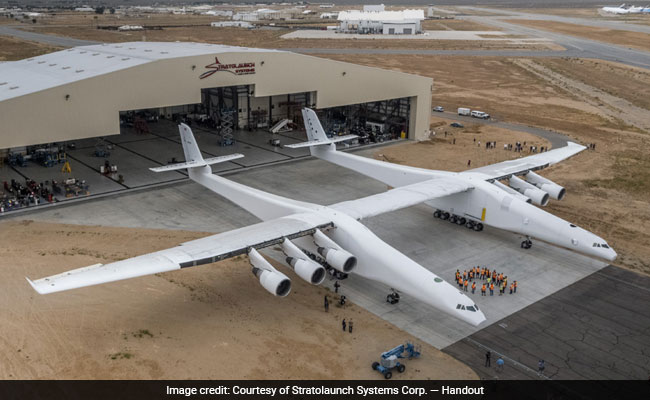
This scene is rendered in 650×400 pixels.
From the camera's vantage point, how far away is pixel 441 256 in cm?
3553

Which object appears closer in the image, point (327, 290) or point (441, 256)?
point (327, 290)

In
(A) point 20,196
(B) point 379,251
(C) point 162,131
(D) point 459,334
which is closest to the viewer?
(D) point 459,334

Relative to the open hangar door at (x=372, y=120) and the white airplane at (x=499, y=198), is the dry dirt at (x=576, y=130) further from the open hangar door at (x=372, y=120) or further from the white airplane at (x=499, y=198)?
the open hangar door at (x=372, y=120)

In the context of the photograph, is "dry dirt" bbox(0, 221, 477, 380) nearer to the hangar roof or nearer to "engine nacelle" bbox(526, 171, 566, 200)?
the hangar roof

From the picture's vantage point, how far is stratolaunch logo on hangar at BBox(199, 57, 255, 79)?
48.6 meters

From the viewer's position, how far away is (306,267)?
27.4 m

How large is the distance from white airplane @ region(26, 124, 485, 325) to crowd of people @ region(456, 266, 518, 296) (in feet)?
14.8

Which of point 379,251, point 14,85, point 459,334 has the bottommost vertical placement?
point 459,334

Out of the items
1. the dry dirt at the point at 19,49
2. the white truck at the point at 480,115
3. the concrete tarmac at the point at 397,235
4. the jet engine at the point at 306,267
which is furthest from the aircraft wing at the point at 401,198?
the dry dirt at the point at 19,49

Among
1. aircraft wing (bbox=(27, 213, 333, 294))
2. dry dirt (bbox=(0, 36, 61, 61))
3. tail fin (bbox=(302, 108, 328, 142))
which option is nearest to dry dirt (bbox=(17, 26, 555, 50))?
dry dirt (bbox=(0, 36, 61, 61))

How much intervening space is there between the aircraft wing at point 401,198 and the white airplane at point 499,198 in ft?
0.43

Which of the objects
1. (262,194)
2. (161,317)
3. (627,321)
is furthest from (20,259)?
(627,321)

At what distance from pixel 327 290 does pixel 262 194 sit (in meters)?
8.90

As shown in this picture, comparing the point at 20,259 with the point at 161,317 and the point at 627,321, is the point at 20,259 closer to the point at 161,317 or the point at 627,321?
the point at 161,317
